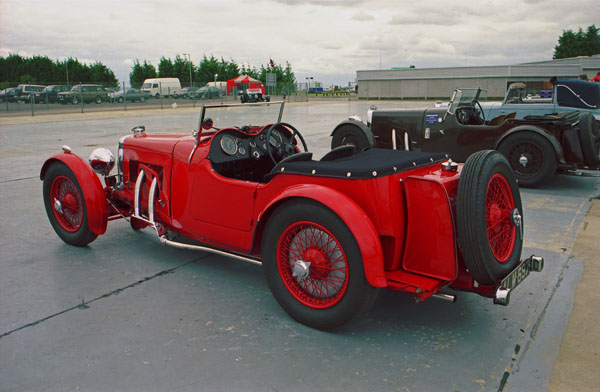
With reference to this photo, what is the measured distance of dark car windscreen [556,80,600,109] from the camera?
8203 mm

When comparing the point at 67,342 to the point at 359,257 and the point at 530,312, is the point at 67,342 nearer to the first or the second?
the point at 359,257

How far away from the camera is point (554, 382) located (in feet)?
7.74

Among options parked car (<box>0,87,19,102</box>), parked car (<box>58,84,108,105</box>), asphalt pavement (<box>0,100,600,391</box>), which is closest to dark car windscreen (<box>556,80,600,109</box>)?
asphalt pavement (<box>0,100,600,391</box>)

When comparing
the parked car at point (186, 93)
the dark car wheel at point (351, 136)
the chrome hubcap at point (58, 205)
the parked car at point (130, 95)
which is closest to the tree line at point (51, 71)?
the parked car at point (186, 93)

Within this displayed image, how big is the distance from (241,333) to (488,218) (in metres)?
1.62

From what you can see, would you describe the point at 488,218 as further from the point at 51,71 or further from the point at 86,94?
the point at 51,71

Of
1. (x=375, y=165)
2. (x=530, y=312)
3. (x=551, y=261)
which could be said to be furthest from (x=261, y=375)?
(x=551, y=261)

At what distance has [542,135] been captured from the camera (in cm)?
679

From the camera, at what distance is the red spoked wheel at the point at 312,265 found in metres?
2.77

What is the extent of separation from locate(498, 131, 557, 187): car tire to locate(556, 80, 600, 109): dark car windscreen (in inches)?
83.5

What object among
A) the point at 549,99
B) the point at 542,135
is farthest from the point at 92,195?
the point at 549,99

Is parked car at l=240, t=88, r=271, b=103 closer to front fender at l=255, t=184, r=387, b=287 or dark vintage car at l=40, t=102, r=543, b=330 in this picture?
dark vintage car at l=40, t=102, r=543, b=330

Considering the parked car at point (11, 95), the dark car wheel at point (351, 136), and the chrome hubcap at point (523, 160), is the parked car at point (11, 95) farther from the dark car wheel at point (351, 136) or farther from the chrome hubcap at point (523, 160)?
the chrome hubcap at point (523, 160)

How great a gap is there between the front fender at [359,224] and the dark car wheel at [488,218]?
1.52 ft
